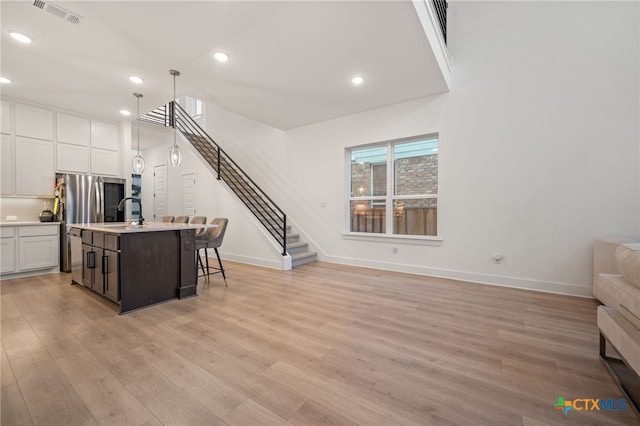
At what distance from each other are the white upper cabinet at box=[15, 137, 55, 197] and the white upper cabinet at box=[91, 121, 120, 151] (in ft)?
2.31

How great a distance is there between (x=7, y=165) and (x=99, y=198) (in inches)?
50.3

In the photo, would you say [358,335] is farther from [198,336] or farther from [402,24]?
[402,24]

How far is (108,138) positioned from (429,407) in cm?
705

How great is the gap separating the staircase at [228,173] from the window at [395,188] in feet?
4.56

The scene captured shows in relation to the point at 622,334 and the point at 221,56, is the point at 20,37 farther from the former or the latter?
the point at 622,334

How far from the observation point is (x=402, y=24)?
8.89ft

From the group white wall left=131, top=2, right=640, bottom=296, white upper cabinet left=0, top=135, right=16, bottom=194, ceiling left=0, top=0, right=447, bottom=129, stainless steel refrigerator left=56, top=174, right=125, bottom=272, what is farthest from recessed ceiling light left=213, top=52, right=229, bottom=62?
white upper cabinet left=0, top=135, right=16, bottom=194

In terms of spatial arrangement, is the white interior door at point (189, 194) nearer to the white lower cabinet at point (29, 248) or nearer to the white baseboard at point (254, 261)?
the white baseboard at point (254, 261)

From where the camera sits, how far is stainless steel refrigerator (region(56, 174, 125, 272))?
15.5 feet

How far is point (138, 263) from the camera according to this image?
298cm

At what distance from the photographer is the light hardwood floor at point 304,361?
4.81ft

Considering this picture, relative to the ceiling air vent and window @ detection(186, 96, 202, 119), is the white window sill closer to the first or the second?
the ceiling air vent

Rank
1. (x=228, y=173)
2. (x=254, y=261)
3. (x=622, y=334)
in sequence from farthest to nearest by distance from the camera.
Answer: (x=228, y=173), (x=254, y=261), (x=622, y=334)

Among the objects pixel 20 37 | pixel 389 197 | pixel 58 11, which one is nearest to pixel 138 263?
pixel 58 11
